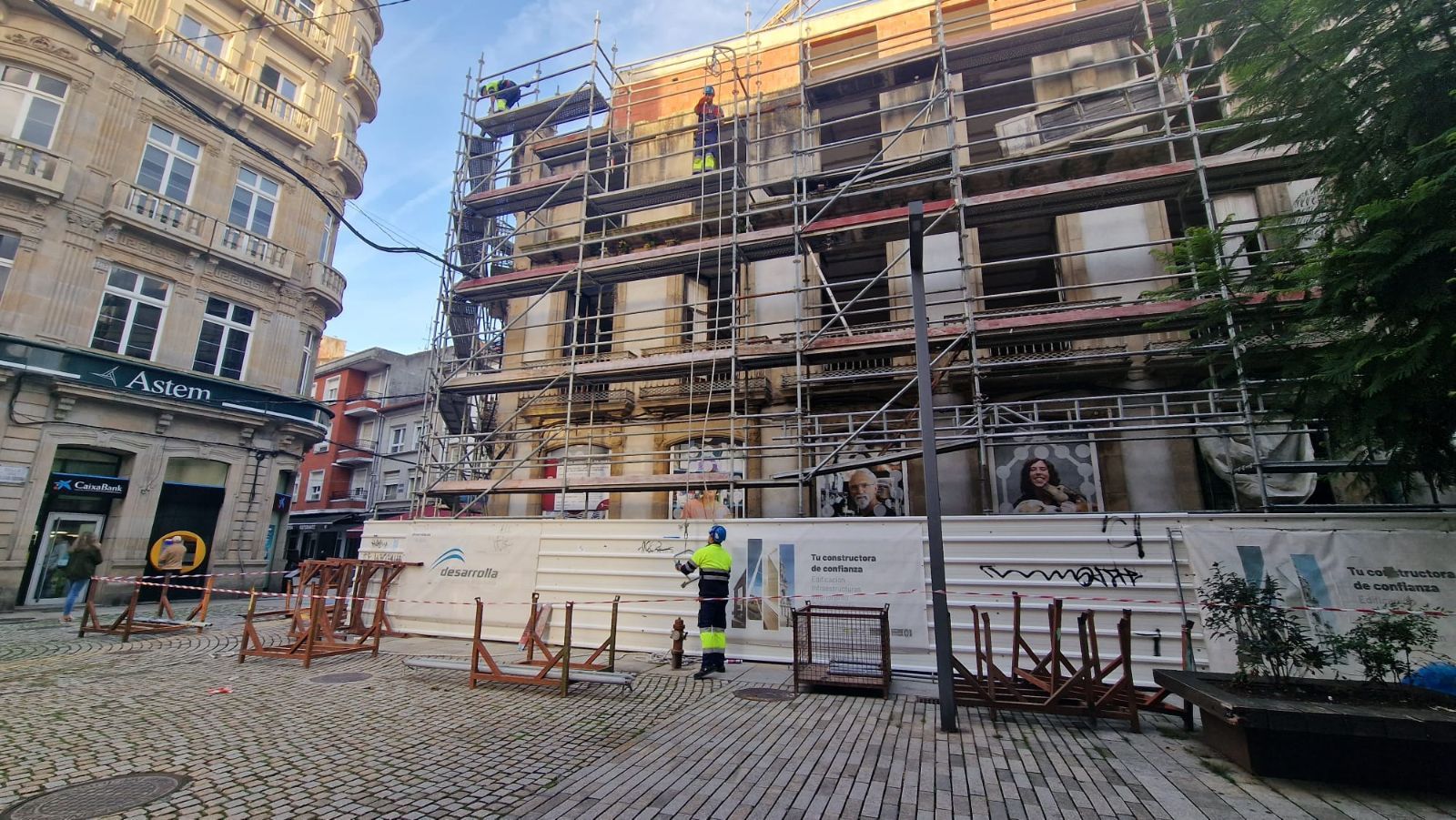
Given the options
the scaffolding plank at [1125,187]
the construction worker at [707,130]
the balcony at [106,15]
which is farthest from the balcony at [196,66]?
the scaffolding plank at [1125,187]

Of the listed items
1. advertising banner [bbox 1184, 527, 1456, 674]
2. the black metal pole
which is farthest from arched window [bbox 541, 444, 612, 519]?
advertising banner [bbox 1184, 527, 1456, 674]

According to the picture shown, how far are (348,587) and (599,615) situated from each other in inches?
198

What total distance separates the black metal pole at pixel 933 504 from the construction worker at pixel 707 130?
943 cm

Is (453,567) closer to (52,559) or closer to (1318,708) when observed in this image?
(52,559)

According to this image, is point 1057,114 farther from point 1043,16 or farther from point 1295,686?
point 1295,686

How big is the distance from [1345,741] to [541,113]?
20910mm

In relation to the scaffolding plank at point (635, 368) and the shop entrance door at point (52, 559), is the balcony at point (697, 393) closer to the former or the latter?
the scaffolding plank at point (635, 368)

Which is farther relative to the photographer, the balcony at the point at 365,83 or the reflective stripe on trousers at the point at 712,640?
the balcony at the point at 365,83

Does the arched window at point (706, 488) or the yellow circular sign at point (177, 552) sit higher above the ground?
the arched window at point (706, 488)

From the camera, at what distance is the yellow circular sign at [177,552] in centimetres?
1370

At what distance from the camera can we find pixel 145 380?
16375 millimetres

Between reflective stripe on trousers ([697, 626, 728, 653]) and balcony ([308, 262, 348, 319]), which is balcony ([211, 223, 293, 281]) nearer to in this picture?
balcony ([308, 262, 348, 319])

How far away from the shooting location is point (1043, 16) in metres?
15.1

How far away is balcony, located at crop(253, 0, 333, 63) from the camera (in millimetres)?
20141
